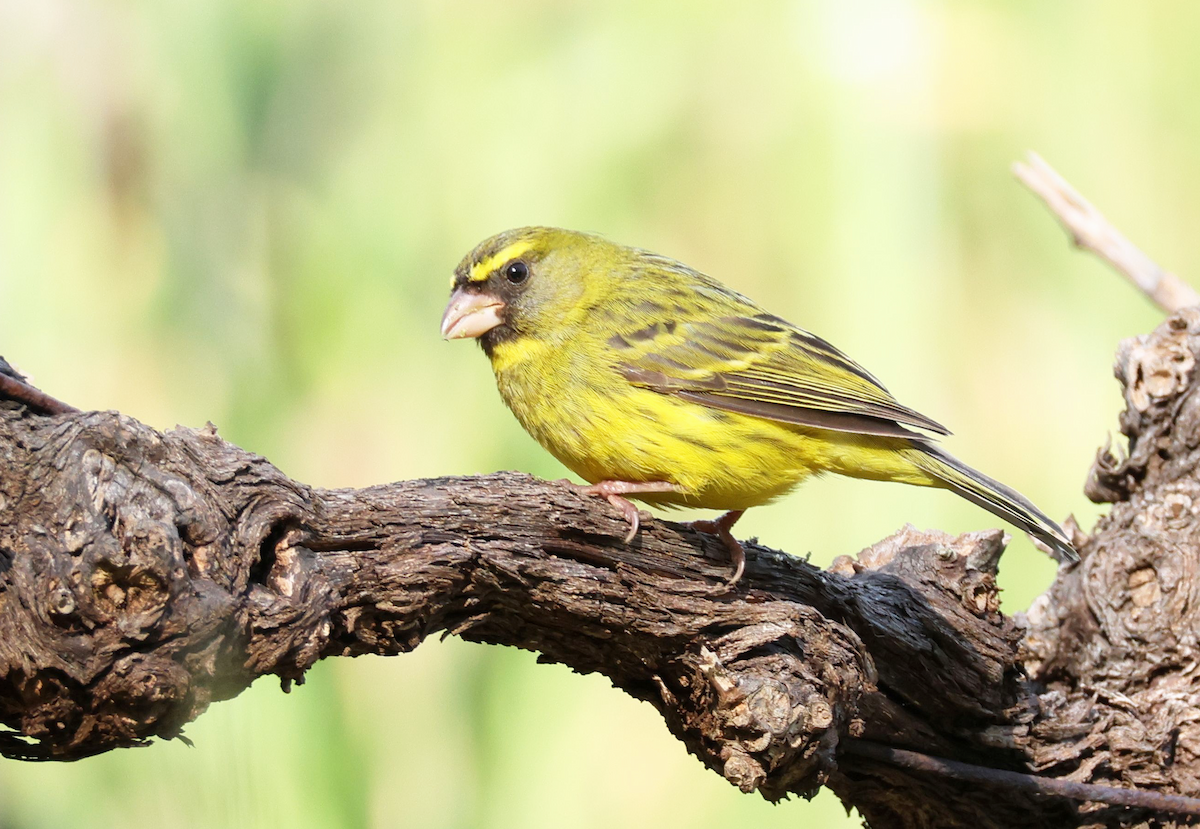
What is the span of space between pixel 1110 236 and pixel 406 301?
242 centimetres

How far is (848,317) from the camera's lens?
4547 millimetres

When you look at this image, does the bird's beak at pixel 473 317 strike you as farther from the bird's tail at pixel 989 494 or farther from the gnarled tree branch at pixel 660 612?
the bird's tail at pixel 989 494

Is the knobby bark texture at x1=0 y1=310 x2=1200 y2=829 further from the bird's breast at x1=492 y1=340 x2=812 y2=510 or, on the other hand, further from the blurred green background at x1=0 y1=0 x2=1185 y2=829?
the blurred green background at x1=0 y1=0 x2=1185 y2=829

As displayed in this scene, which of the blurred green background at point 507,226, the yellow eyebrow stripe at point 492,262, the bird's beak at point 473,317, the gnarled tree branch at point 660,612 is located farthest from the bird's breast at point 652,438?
the blurred green background at point 507,226

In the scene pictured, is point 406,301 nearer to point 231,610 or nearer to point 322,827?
point 322,827

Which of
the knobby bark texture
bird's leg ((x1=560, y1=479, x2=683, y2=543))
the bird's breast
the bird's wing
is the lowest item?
the knobby bark texture

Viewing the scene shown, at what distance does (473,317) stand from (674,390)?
0.65m

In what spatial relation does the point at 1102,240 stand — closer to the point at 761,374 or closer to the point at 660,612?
the point at 761,374

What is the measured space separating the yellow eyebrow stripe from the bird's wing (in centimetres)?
43

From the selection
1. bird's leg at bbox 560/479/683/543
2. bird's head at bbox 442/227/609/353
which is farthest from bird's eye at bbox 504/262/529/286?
bird's leg at bbox 560/479/683/543

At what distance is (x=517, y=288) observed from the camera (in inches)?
121

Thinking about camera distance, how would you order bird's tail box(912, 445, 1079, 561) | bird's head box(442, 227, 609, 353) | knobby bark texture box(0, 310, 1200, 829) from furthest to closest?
bird's head box(442, 227, 609, 353), bird's tail box(912, 445, 1079, 561), knobby bark texture box(0, 310, 1200, 829)

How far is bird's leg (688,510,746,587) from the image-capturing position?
239cm

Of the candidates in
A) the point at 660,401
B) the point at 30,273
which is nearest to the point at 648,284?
the point at 660,401
